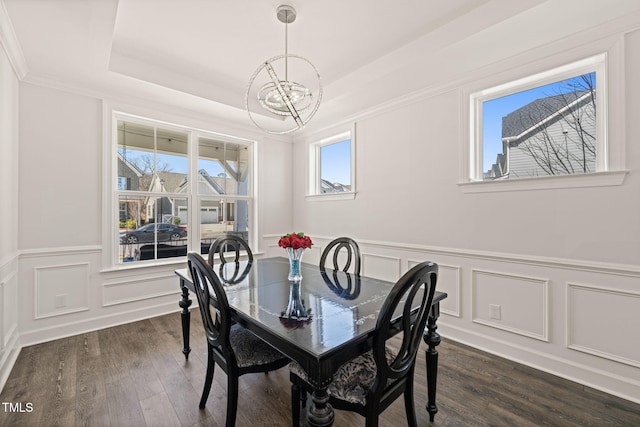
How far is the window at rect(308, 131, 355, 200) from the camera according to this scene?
12.9 ft

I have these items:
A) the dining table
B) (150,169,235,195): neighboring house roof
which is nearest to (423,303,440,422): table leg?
the dining table

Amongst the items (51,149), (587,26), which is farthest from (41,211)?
(587,26)

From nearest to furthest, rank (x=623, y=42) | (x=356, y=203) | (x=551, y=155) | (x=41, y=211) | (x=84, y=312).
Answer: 1. (x=623, y=42)
2. (x=551, y=155)
3. (x=41, y=211)
4. (x=84, y=312)
5. (x=356, y=203)

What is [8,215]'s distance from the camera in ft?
7.63

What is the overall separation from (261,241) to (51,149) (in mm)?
2579

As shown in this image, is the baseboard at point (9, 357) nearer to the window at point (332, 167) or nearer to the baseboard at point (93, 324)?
the baseboard at point (93, 324)

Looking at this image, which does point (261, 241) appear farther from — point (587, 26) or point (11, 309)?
point (587, 26)

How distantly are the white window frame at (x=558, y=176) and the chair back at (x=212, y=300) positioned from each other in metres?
2.34

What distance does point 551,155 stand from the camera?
2.37 meters

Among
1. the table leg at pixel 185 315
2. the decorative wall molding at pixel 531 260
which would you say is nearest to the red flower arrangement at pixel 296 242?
the table leg at pixel 185 315

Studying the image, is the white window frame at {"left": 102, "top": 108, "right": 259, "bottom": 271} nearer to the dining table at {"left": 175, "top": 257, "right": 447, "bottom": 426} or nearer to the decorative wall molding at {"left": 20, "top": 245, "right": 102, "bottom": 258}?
the decorative wall molding at {"left": 20, "top": 245, "right": 102, "bottom": 258}

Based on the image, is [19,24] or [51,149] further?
[51,149]

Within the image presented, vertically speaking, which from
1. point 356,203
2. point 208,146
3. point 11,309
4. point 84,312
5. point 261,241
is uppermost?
point 208,146

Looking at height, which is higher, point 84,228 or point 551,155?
point 551,155
